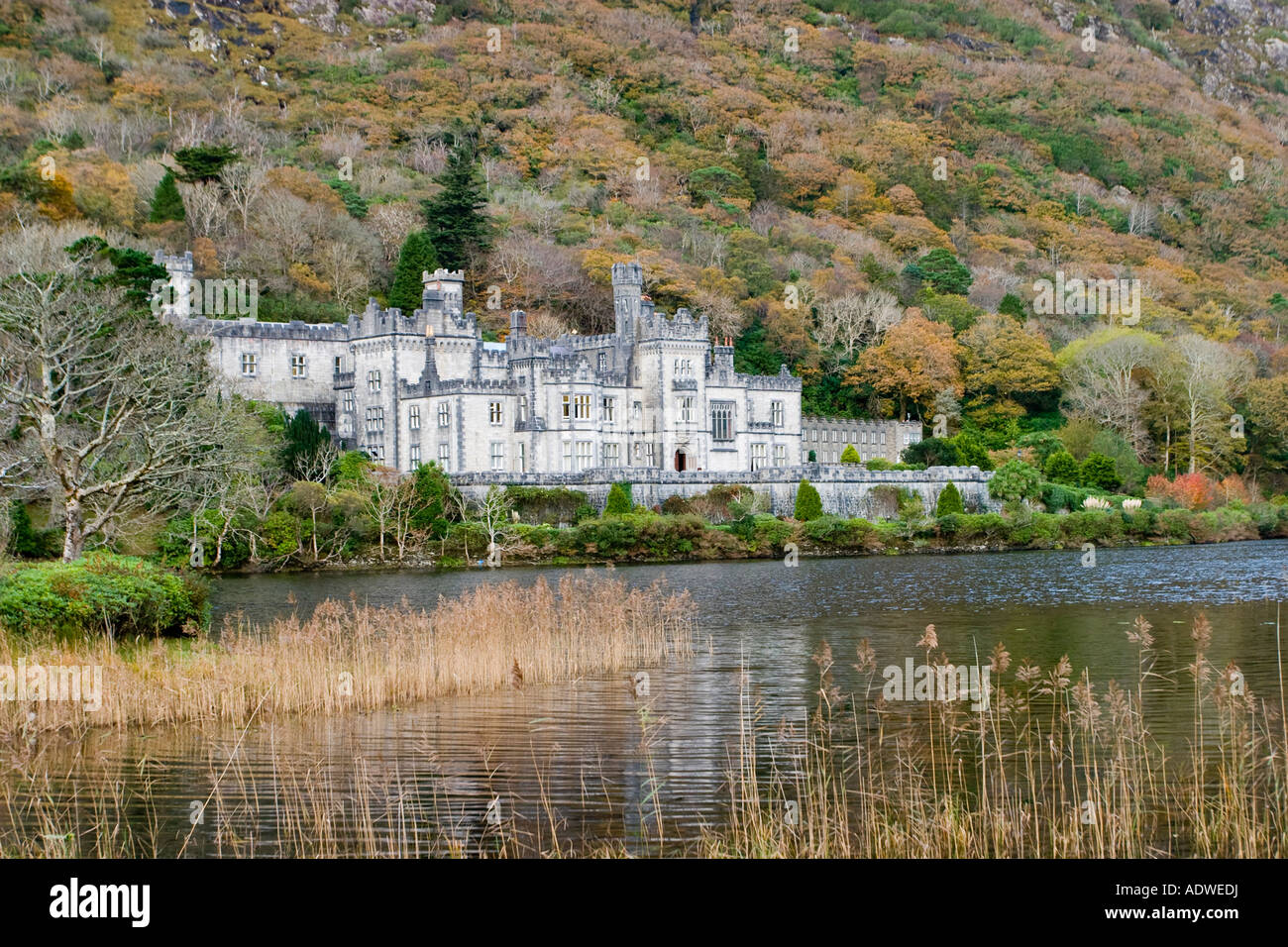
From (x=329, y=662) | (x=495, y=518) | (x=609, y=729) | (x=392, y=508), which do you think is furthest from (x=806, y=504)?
(x=609, y=729)

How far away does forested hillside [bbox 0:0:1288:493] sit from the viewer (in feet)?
260

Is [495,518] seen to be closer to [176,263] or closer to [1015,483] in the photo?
[176,263]

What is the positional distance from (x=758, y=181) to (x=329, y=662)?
316ft

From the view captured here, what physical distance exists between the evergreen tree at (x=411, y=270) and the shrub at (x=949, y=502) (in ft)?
89.8

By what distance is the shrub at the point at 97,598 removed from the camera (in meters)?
23.0

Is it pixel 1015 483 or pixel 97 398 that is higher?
pixel 97 398

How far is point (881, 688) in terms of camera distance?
2267 centimetres

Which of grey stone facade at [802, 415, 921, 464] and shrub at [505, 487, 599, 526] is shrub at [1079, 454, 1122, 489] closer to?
grey stone facade at [802, 415, 921, 464]

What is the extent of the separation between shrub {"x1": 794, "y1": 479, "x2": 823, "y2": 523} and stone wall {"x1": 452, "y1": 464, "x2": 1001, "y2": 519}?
95cm

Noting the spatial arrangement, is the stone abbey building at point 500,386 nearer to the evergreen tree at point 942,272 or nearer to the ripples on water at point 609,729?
the ripples on water at point 609,729

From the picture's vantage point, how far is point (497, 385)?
64.0 m
